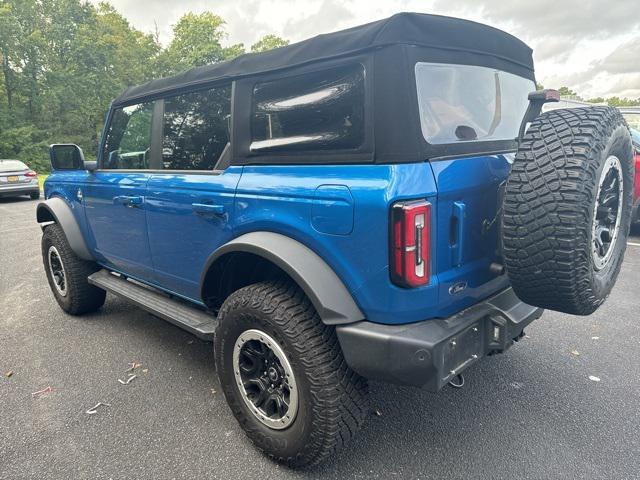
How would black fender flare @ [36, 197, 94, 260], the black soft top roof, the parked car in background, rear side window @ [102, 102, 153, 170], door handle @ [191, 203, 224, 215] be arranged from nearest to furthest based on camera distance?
1. the black soft top roof
2. door handle @ [191, 203, 224, 215]
3. rear side window @ [102, 102, 153, 170]
4. black fender flare @ [36, 197, 94, 260]
5. the parked car in background

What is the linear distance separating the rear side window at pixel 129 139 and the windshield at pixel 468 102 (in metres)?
2.05

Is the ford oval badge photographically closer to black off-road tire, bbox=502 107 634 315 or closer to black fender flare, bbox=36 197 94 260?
black off-road tire, bbox=502 107 634 315

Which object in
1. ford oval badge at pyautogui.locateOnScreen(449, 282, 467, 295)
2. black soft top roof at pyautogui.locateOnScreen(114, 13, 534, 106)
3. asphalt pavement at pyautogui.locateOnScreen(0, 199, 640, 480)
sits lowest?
asphalt pavement at pyautogui.locateOnScreen(0, 199, 640, 480)

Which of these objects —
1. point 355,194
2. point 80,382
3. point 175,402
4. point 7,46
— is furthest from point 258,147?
point 7,46

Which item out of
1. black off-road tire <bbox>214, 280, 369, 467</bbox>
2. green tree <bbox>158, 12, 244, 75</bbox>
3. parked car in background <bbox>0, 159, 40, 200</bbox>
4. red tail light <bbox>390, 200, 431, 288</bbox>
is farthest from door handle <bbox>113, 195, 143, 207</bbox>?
green tree <bbox>158, 12, 244, 75</bbox>

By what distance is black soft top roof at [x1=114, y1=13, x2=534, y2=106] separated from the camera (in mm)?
1819

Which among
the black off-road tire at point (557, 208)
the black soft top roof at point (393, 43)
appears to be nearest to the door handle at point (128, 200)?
the black soft top roof at point (393, 43)

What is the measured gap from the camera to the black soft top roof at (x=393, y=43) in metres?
1.82

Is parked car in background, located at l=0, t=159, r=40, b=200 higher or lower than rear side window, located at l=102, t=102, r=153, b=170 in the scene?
lower

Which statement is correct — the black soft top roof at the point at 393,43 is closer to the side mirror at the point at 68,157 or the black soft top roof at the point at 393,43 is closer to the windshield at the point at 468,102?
the windshield at the point at 468,102

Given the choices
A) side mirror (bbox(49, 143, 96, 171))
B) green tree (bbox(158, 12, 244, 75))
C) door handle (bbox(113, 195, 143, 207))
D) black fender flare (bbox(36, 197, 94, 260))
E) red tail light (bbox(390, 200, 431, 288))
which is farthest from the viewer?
green tree (bbox(158, 12, 244, 75))

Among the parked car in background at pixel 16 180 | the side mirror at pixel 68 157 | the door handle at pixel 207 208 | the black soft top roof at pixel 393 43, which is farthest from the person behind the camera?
the parked car in background at pixel 16 180

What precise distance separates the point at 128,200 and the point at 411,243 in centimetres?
221

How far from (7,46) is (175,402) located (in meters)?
34.2
